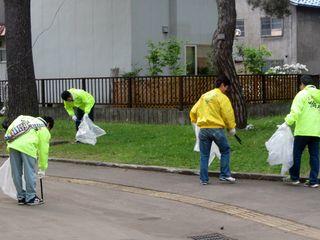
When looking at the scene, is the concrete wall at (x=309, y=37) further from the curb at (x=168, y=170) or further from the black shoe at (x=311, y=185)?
the black shoe at (x=311, y=185)

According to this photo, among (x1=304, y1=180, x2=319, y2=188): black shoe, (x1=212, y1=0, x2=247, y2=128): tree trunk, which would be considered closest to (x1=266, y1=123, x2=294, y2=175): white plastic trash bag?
(x1=304, y1=180, x2=319, y2=188): black shoe

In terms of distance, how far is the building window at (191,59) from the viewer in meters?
24.2

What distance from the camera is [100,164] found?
13.0 m

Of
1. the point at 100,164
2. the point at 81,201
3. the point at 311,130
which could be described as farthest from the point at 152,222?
the point at 100,164

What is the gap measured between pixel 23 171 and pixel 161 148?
17.5ft

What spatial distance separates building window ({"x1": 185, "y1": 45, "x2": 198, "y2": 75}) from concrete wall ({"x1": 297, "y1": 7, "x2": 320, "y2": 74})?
47.0 feet

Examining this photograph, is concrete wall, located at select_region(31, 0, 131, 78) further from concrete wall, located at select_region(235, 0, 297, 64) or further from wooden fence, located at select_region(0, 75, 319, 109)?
concrete wall, located at select_region(235, 0, 297, 64)

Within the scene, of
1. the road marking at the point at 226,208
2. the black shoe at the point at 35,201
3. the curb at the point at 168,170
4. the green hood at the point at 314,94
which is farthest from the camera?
the curb at the point at 168,170

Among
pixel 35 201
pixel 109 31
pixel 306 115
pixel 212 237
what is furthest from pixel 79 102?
pixel 212 237

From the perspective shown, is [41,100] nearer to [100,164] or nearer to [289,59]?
[100,164]

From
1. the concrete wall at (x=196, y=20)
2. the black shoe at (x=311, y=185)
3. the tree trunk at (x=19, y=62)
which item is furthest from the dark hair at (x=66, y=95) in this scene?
the concrete wall at (x=196, y=20)

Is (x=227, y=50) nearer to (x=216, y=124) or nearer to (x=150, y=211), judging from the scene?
(x=216, y=124)

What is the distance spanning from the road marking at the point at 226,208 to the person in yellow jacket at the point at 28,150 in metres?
1.95

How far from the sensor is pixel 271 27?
3916cm
